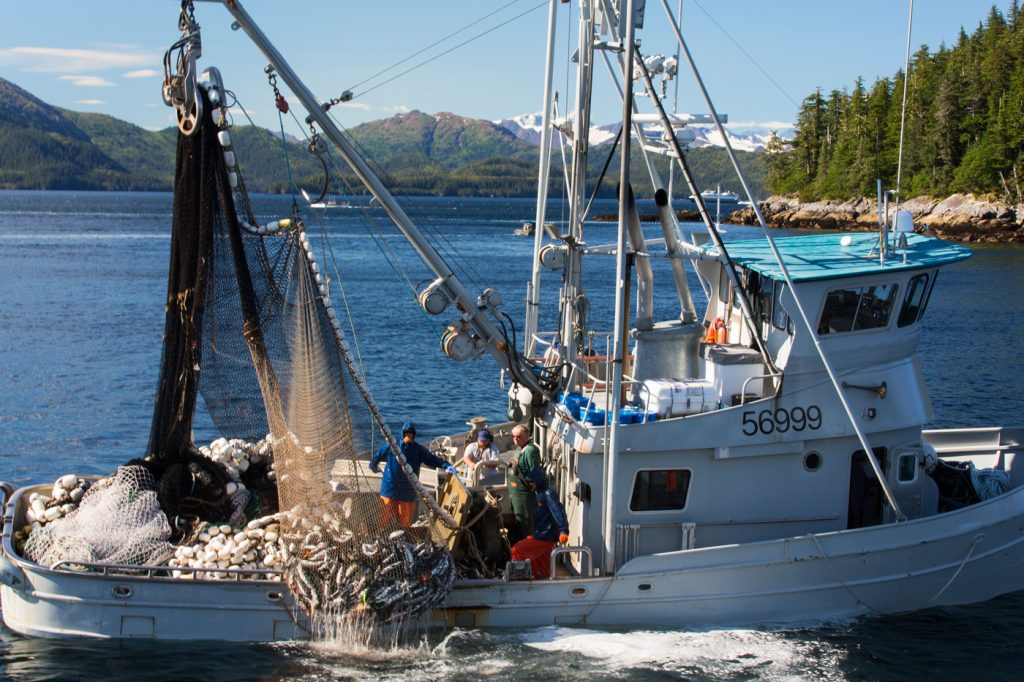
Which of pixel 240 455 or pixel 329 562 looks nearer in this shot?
pixel 329 562

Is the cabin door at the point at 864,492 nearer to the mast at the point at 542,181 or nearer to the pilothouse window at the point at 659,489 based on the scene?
the pilothouse window at the point at 659,489

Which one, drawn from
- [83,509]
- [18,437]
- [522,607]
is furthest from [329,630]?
[18,437]

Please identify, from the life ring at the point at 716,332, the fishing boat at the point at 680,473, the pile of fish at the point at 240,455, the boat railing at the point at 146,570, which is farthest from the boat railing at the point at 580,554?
the pile of fish at the point at 240,455

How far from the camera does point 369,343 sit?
32625 mm

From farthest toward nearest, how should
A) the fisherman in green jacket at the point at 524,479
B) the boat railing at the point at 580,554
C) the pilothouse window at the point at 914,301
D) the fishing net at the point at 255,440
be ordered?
the pilothouse window at the point at 914,301 → the fisherman in green jacket at the point at 524,479 → the boat railing at the point at 580,554 → the fishing net at the point at 255,440

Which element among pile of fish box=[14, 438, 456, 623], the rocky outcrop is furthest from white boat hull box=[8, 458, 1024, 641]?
the rocky outcrop

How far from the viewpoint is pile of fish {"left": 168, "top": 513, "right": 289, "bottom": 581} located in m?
10.7

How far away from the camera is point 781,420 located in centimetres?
1149

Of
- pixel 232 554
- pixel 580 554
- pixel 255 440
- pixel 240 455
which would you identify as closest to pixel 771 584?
pixel 580 554

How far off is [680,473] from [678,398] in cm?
86

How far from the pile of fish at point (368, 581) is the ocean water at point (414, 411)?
537 mm

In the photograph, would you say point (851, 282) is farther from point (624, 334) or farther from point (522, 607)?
point (522, 607)

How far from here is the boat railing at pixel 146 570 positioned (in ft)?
34.6

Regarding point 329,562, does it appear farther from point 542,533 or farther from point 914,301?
point 914,301
